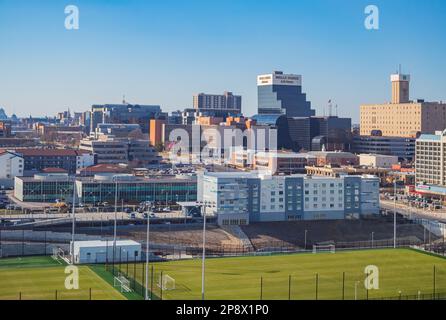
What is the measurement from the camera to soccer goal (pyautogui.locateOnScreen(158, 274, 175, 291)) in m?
9.55

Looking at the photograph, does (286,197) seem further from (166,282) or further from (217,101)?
(217,101)

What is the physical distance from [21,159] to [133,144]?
7187 mm

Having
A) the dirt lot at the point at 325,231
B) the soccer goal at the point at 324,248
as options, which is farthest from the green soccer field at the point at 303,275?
the dirt lot at the point at 325,231

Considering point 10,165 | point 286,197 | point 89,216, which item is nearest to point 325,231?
point 286,197

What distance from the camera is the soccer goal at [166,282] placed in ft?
31.3

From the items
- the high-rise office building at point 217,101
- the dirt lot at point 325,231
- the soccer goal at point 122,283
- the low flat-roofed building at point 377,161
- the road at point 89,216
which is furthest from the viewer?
the high-rise office building at point 217,101

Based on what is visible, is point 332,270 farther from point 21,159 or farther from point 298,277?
point 21,159

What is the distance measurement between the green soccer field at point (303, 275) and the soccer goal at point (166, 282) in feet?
0.25

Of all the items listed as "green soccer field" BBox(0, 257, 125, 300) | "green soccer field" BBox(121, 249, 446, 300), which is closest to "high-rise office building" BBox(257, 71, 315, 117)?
"green soccer field" BBox(121, 249, 446, 300)

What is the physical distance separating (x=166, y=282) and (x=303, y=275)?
2356 millimetres

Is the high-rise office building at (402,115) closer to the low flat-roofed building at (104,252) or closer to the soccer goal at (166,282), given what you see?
the low flat-roofed building at (104,252)

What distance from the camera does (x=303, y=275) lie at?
35.9 ft
